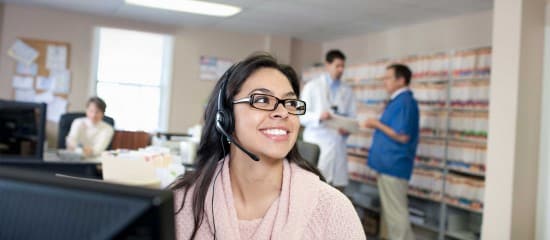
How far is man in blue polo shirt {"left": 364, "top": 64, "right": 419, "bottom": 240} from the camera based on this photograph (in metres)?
3.69

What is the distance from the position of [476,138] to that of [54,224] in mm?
3881

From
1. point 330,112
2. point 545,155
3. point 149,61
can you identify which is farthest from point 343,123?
point 149,61

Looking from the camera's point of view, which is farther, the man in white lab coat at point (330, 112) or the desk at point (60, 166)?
the man in white lab coat at point (330, 112)

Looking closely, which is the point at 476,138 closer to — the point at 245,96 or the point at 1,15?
the point at 245,96

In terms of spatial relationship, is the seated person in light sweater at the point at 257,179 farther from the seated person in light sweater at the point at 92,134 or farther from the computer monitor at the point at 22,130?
the seated person in light sweater at the point at 92,134

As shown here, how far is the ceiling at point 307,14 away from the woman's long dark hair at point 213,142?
3252 millimetres

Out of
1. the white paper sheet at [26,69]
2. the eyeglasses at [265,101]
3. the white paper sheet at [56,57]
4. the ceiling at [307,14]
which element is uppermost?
the ceiling at [307,14]

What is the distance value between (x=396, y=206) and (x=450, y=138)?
811 mm

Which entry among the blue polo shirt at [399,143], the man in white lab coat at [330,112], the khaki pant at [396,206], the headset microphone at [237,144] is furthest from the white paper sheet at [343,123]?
the headset microphone at [237,144]

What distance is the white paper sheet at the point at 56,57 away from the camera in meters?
5.52

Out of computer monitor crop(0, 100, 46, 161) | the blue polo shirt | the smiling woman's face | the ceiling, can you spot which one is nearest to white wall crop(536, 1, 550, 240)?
the blue polo shirt

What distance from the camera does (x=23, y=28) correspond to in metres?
5.38

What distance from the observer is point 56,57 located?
5547 millimetres

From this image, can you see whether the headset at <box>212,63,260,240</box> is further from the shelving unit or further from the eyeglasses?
the shelving unit
